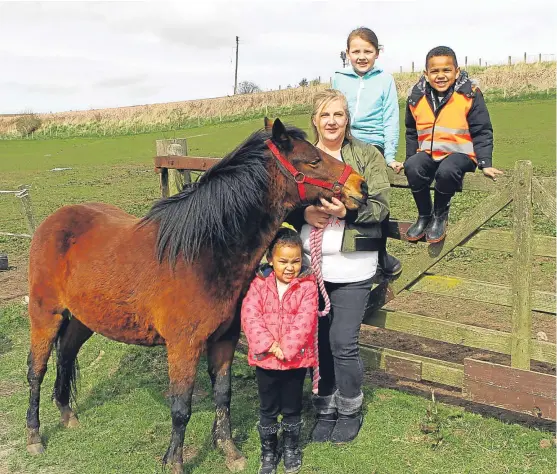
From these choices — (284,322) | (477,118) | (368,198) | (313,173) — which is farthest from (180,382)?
(477,118)

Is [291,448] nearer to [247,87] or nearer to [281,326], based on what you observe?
[281,326]

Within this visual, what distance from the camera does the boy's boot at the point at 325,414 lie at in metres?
4.65

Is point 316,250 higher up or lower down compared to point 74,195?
higher up

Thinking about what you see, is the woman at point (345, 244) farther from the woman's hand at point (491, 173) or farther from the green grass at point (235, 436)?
the woman's hand at point (491, 173)

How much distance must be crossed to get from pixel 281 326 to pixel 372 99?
2008 millimetres

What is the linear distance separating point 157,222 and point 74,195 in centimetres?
1457

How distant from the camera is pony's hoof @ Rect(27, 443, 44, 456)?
469cm

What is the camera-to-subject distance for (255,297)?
405 cm

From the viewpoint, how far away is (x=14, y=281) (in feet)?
31.3

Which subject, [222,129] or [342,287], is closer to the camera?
[342,287]

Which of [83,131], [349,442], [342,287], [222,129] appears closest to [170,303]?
[342,287]

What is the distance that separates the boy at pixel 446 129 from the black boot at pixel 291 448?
1.88 metres

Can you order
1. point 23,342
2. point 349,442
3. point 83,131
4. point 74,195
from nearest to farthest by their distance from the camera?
1. point 349,442
2. point 23,342
3. point 74,195
4. point 83,131

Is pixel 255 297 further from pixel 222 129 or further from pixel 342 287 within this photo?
pixel 222 129
